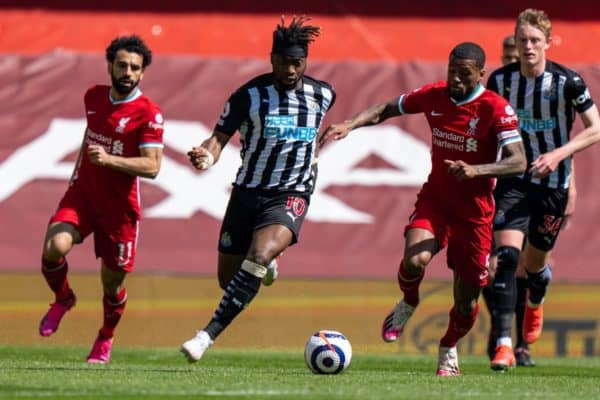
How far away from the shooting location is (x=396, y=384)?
348 inches

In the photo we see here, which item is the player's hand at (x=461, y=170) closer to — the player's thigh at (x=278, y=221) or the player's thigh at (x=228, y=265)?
the player's thigh at (x=278, y=221)

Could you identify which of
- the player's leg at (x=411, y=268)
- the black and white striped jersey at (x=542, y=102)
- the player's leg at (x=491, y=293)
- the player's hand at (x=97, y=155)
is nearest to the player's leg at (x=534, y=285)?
the player's leg at (x=491, y=293)

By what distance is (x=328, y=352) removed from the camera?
938 centimetres

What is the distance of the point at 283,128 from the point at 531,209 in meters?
2.32

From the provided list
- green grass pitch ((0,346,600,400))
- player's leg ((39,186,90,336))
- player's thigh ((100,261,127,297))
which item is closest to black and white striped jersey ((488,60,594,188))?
green grass pitch ((0,346,600,400))

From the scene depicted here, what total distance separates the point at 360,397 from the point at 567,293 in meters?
7.40

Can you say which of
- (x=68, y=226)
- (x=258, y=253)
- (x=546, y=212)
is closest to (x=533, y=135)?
(x=546, y=212)

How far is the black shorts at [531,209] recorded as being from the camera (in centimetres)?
1113

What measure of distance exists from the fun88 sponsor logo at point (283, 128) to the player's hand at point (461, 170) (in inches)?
57.0

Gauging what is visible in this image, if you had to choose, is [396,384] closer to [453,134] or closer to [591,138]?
[453,134]

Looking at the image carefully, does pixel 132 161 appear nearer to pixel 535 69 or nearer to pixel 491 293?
pixel 535 69

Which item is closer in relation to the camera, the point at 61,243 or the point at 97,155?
the point at 97,155

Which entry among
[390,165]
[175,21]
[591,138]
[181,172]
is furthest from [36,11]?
[591,138]

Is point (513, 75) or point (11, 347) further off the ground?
point (513, 75)
